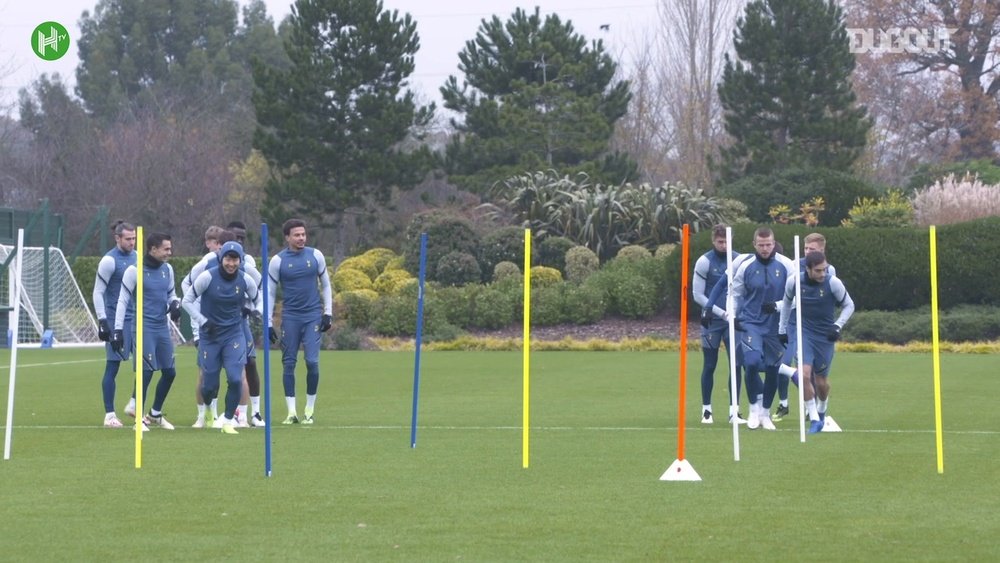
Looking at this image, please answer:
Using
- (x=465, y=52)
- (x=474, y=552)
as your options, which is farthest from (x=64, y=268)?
(x=474, y=552)

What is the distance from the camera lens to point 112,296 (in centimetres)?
1633

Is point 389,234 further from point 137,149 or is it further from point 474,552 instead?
point 474,552

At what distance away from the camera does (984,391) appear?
2127cm

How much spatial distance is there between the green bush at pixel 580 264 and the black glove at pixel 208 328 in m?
24.0

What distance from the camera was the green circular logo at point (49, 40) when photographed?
33.0 metres

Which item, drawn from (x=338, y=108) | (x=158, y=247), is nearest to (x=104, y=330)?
(x=158, y=247)

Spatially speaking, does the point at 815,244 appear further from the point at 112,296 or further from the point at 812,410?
the point at 112,296

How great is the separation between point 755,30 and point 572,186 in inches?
364

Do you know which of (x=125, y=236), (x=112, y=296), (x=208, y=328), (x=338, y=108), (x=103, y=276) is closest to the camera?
(x=208, y=328)

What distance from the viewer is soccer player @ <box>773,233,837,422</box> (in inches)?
623

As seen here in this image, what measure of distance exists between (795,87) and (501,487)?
39.7 meters

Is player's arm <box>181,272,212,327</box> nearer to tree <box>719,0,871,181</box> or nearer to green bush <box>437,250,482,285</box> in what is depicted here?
green bush <box>437,250,482,285</box>

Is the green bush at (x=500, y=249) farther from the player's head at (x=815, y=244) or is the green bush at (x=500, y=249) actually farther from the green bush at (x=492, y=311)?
the player's head at (x=815, y=244)

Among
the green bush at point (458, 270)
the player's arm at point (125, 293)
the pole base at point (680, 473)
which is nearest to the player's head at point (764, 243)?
the pole base at point (680, 473)
